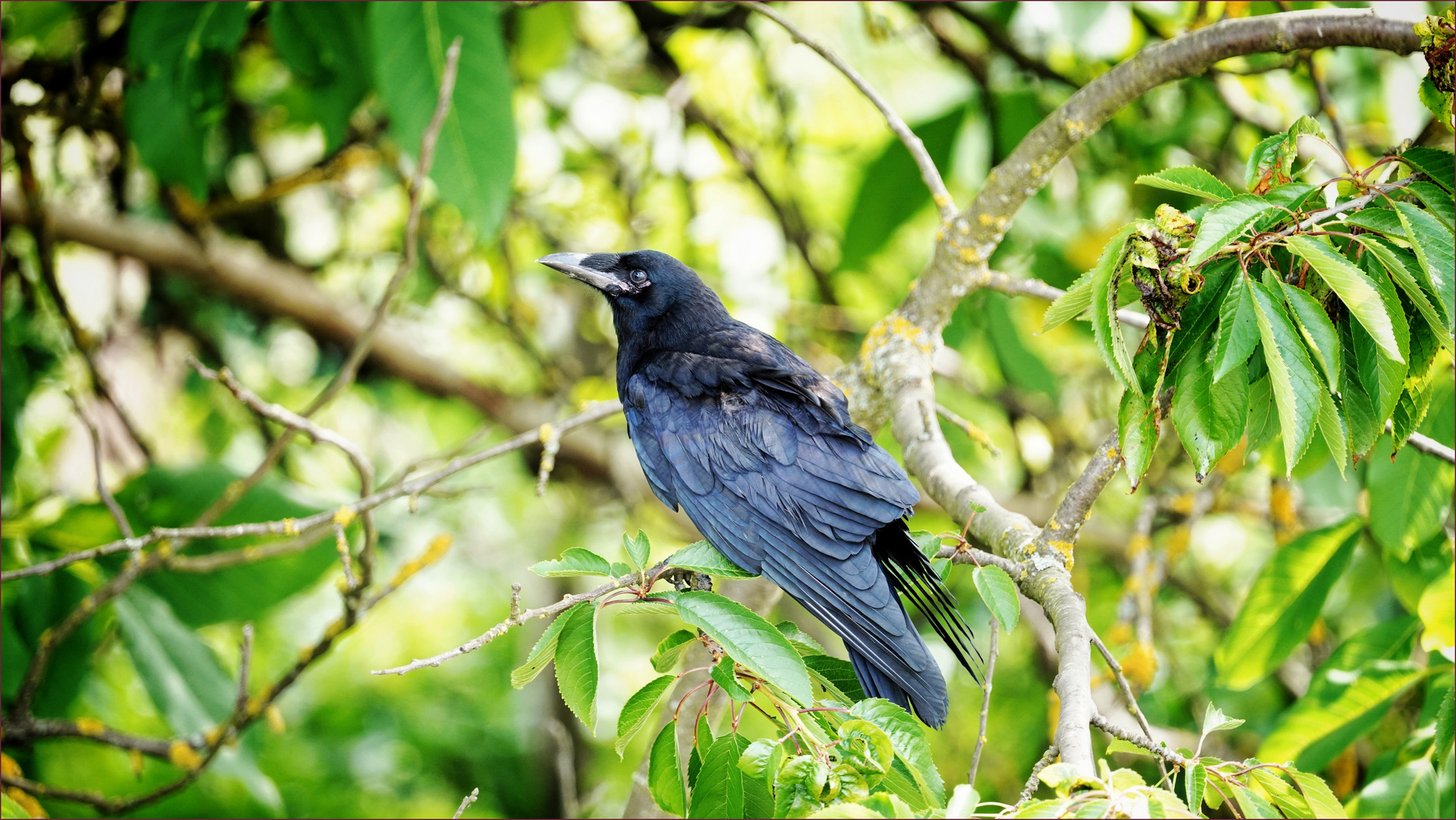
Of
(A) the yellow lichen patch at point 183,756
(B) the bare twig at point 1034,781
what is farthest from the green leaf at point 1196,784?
(A) the yellow lichen patch at point 183,756

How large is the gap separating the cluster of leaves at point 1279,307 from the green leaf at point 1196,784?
0.42m

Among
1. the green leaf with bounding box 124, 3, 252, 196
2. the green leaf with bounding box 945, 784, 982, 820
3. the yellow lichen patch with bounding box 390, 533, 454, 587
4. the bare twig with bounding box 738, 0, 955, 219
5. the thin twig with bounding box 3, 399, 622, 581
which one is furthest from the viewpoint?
the green leaf with bounding box 124, 3, 252, 196

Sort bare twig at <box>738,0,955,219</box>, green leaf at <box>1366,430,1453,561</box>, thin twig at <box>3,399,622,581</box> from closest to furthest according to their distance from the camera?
thin twig at <box>3,399,622,581</box> < bare twig at <box>738,0,955,219</box> < green leaf at <box>1366,430,1453,561</box>

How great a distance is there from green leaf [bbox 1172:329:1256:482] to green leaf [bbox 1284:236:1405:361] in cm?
17

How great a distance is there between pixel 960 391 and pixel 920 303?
2.41 metres

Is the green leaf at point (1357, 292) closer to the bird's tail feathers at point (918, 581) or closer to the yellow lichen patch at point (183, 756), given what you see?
the bird's tail feathers at point (918, 581)

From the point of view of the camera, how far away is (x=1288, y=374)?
4.83ft

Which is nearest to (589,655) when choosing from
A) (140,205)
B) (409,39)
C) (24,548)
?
(409,39)

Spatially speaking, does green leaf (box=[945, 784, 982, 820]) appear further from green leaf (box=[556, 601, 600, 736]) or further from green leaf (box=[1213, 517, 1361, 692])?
green leaf (box=[1213, 517, 1361, 692])

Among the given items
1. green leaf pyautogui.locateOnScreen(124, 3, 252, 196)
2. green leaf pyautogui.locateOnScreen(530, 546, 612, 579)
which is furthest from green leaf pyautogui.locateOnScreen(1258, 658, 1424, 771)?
green leaf pyautogui.locateOnScreen(124, 3, 252, 196)

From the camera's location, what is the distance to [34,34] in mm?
3537

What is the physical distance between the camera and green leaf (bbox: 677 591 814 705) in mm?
1521

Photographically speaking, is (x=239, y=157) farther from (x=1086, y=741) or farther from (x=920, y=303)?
(x=1086, y=741)

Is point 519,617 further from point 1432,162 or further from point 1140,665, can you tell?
point 1140,665
